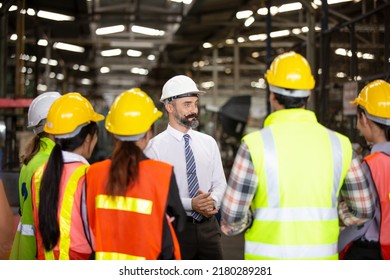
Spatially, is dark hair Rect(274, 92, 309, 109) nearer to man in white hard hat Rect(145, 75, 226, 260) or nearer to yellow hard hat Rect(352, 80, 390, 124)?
yellow hard hat Rect(352, 80, 390, 124)

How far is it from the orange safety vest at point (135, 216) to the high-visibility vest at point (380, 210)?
1.07 metres

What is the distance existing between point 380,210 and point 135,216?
1351 mm

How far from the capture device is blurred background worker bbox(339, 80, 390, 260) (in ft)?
A: 11.0

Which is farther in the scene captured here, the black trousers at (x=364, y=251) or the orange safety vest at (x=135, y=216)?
the black trousers at (x=364, y=251)

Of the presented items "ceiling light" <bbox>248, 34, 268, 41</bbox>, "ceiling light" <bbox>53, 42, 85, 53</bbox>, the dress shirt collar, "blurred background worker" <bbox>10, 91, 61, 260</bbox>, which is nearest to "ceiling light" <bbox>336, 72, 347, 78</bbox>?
the dress shirt collar

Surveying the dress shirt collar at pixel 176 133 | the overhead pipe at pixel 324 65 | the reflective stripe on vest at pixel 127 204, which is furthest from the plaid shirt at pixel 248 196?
the overhead pipe at pixel 324 65

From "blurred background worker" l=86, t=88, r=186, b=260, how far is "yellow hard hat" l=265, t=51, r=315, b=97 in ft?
2.13

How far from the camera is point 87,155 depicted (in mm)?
3424

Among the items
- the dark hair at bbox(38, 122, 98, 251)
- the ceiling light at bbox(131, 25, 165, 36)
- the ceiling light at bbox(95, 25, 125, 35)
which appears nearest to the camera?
the dark hair at bbox(38, 122, 98, 251)

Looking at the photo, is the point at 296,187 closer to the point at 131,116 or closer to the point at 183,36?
the point at 131,116

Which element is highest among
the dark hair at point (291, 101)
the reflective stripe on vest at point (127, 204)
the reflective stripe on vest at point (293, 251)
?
the dark hair at point (291, 101)

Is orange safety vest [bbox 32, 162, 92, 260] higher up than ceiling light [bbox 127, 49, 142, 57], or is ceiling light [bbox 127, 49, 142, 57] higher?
ceiling light [bbox 127, 49, 142, 57]

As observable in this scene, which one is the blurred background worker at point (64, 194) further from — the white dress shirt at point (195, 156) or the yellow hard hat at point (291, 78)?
the yellow hard hat at point (291, 78)

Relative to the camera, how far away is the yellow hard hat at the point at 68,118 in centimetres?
337
